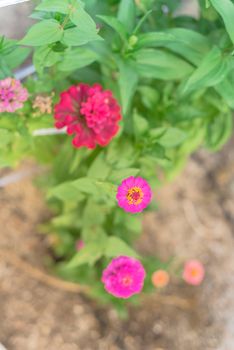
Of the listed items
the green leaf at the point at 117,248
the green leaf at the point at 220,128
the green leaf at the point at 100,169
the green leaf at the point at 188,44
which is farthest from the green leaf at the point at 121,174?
the green leaf at the point at 220,128

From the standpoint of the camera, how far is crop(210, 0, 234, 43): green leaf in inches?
40.2

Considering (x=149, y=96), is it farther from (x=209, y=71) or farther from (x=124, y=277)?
(x=124, y=277)

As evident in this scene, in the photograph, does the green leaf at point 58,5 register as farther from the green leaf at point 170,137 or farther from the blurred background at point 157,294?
the blurred background at point 157,294

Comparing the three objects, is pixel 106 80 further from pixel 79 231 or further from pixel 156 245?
pixel 156 245

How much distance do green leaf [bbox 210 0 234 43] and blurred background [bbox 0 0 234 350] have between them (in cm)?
68

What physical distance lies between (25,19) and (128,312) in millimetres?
1059

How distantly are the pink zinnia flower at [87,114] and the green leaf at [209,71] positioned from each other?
0.17 m

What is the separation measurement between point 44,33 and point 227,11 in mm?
371

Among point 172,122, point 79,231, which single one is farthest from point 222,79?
point 79,231

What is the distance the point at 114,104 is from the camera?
1.17 metres

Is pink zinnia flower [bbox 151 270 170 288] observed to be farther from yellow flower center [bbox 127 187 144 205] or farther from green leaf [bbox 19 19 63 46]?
green leaf [bbox 19 19 63 46]

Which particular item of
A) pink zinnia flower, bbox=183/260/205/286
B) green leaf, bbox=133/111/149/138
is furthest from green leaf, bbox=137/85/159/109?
pink zinnia flower, bbox=183/260/205/286

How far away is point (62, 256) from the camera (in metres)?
1.73

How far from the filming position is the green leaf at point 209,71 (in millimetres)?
1124
